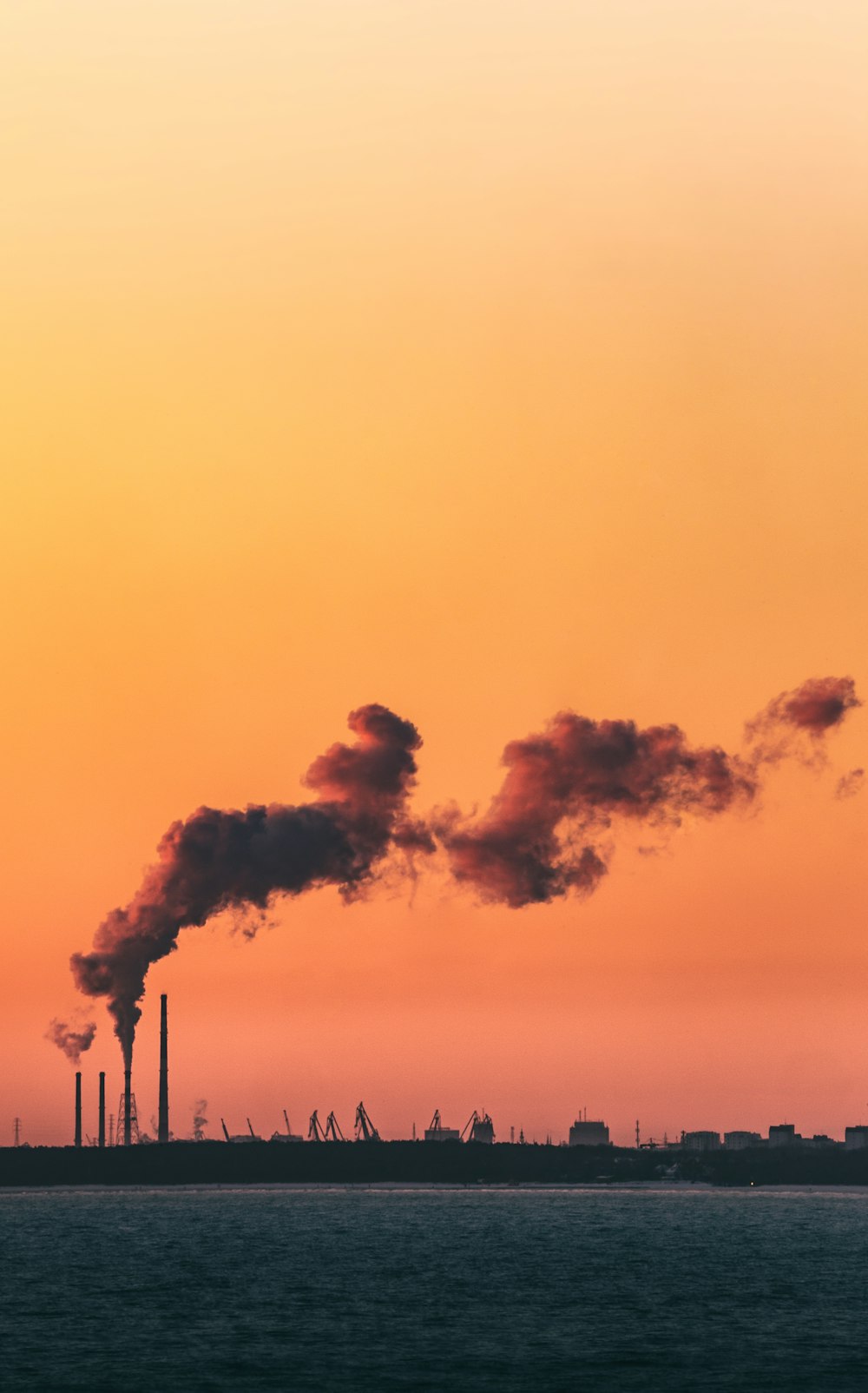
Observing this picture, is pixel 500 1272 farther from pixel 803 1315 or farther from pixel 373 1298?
pixel 803 1315

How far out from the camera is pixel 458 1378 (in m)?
102

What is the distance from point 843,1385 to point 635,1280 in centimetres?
6655

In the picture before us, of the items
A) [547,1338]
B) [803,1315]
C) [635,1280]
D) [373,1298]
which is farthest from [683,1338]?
[635,1280]

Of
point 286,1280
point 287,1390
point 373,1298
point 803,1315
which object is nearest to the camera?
point 287,1390

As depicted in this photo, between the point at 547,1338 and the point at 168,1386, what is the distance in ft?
95.4

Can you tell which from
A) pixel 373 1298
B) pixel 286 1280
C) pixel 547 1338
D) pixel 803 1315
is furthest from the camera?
pixel 286 1280

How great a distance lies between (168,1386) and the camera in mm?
99250

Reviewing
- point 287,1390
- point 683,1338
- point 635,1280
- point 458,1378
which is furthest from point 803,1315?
point 287,1390

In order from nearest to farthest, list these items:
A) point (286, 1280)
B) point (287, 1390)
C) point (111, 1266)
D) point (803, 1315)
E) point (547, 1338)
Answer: point (287, 1390) < point (547, 1338) < point (803, 1315) < point (286, 1280) < point (111, 1266)

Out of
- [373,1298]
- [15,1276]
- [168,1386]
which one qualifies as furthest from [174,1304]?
[168,1386]

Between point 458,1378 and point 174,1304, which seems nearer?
point 458,1378

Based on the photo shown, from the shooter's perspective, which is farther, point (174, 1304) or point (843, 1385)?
point (174, 1304)

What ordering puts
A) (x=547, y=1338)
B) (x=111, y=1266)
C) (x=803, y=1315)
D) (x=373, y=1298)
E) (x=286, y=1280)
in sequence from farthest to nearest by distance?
(x=111, y=1266)
(x=286, y=1280)
(x=373, y=1298)
(x=803, y=1315)
(x=547, y=1338)

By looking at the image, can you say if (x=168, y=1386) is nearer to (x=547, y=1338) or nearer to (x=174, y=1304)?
(x=547, y=1338)
